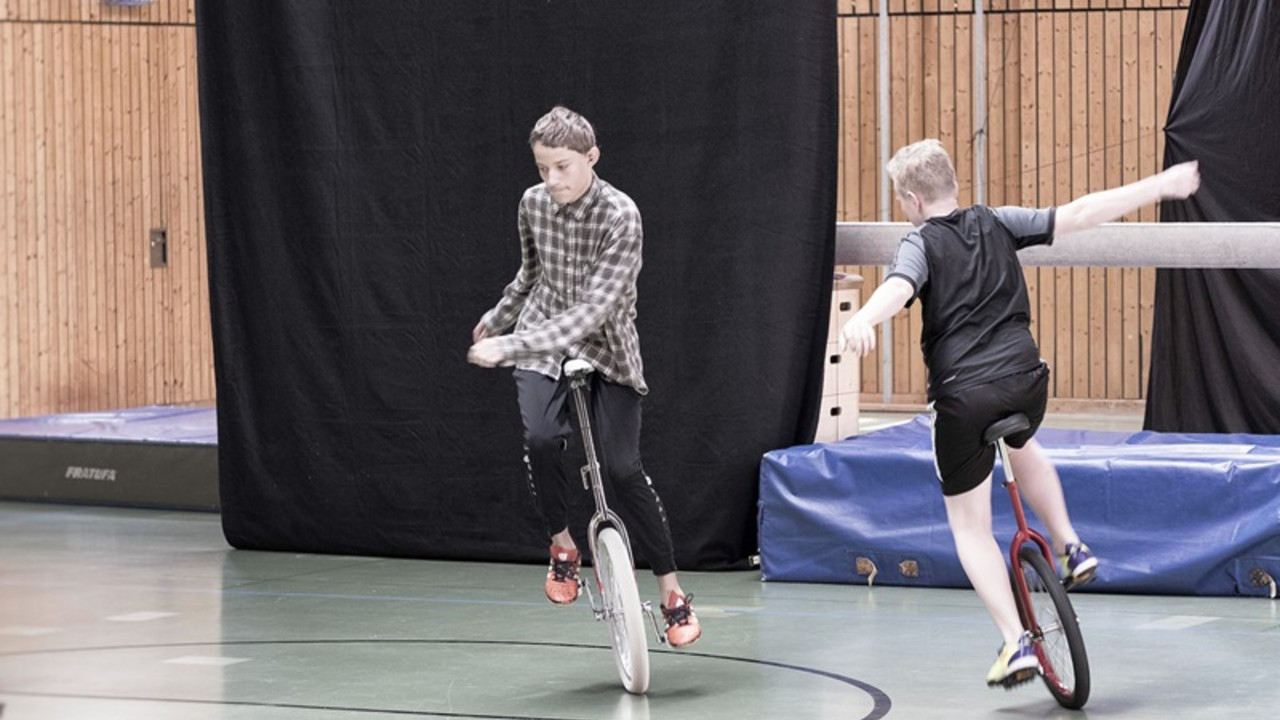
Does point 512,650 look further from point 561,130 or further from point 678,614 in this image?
point 561,130

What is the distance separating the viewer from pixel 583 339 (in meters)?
4.25

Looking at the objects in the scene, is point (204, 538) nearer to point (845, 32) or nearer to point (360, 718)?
point (360, 718)

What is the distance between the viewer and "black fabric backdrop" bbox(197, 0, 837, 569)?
608 cm

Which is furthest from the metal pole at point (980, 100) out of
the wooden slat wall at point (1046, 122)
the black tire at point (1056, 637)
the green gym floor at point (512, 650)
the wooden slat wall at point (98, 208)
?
the black tire at point (1056, 637)

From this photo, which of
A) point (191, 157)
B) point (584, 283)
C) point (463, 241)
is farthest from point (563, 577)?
point (191, 157)

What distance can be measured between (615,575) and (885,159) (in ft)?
27.5

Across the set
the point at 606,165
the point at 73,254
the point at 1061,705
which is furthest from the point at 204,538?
the point at 73,254

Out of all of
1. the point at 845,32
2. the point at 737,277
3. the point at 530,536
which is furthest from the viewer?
the point at 845,32

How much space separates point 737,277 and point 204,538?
251 centimetres

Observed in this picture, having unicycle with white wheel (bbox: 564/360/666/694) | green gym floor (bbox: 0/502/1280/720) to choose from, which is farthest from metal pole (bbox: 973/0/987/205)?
unicycle with white wheel (bbox: 564/360/666/694)

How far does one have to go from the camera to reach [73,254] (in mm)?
13109

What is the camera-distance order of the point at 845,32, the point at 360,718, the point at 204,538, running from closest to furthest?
1. the point at 360,718
2. the point at 204,538
3. the point at 845,32

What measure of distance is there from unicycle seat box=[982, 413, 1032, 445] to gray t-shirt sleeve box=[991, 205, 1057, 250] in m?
0.36

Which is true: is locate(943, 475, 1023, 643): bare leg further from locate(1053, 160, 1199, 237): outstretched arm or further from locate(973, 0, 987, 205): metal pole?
locate(973, 0, 987, 205): metal pole
